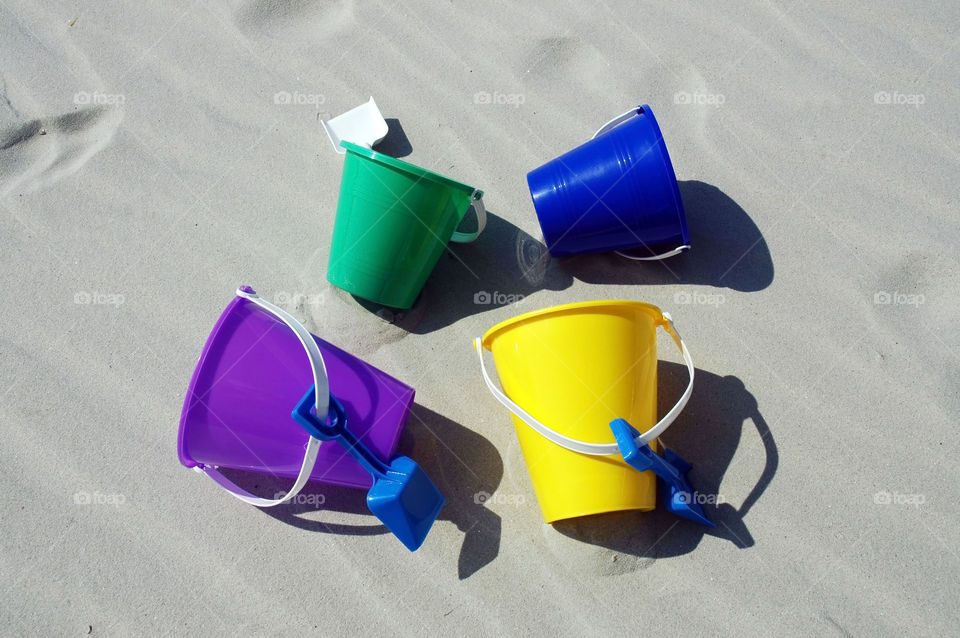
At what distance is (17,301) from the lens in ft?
6.43

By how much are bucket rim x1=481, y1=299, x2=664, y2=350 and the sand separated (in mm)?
279

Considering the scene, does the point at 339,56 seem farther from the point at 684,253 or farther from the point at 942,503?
the point at 942,503

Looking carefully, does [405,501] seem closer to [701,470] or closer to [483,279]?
[483,279]

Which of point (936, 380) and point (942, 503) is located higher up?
point (936, 380)

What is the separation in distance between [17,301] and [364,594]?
1.38 m

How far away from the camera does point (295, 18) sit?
2.13 meters

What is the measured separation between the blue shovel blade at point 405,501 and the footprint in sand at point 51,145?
143cm

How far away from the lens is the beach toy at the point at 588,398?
1.52m

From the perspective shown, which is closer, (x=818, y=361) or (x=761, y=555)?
(x=761, y=555)

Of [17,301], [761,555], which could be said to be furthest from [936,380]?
[17,301]

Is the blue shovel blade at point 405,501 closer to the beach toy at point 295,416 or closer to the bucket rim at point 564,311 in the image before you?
the beach toy at point 295,416

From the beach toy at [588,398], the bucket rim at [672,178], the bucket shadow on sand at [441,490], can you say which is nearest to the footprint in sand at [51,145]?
the bucket shadow on sand at [441,490]

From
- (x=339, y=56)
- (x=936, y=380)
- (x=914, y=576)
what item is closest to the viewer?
(x=914, y=576)

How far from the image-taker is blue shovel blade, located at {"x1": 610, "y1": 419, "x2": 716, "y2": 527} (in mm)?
1504
